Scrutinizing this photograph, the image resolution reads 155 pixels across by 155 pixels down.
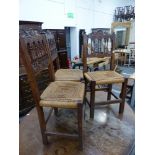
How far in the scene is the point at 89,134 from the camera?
161 centimetres

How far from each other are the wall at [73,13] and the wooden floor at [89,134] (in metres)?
2.78

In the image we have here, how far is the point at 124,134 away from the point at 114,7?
31.2ft

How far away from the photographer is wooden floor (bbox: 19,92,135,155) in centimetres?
141

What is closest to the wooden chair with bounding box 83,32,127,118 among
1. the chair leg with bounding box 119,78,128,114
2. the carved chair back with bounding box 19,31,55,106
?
the chair leg with bounding box 119,78,128,114

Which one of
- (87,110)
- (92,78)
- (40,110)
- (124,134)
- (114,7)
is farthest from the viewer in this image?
(114,7)

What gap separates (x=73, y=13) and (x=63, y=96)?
17.7ft

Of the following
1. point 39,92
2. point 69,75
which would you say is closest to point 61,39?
point 69,75

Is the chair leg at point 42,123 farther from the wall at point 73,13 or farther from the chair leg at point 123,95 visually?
the wall at point 73,13

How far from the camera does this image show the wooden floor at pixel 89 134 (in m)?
1.41

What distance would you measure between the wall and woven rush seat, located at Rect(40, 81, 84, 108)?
2.77 metres

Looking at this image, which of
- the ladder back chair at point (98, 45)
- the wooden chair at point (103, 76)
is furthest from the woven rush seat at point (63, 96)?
the ladder back chair at point (98, 45)

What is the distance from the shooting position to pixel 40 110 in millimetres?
1389
